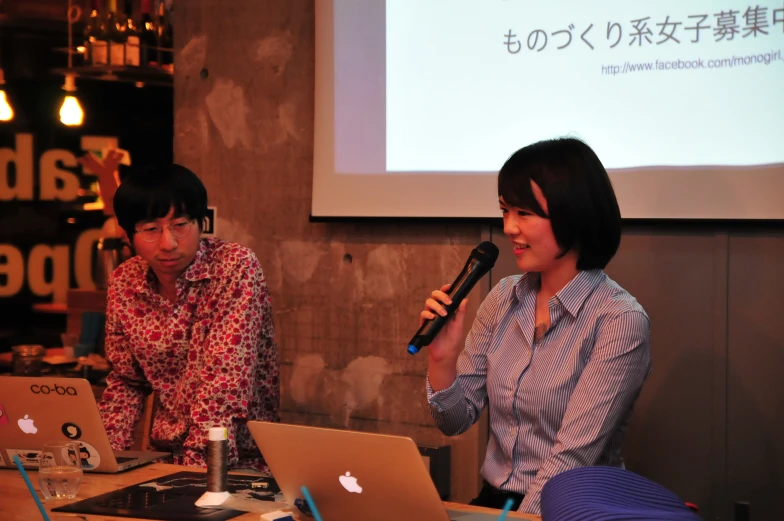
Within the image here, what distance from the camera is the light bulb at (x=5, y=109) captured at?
17.7ft

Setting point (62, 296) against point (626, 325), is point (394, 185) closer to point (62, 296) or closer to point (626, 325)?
point (626, 325)

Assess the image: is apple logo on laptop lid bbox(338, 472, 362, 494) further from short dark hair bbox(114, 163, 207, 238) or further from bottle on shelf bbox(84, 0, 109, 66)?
bottle on shelf bbox(84, 0, 109, 66)

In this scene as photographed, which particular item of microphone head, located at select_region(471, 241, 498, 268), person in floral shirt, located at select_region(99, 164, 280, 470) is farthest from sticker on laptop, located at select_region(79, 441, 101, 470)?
microphone head, located at select_region(471, 241, 498, 268)

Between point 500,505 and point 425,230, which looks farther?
point 425,230

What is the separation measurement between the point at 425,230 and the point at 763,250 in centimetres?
106

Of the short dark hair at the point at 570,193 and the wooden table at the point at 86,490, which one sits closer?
the wooden table at the point at 86,490

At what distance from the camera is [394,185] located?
3021 millimetres

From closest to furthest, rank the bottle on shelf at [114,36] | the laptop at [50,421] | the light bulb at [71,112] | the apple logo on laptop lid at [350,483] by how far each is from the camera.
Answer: the apple logo on laptop lid at [350,483] < the laptop at [50,421] < the bottle on shelf at [114,36] < the light bulb at [71,112]

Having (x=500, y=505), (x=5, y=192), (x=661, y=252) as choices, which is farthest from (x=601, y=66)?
(x=5, y=192)

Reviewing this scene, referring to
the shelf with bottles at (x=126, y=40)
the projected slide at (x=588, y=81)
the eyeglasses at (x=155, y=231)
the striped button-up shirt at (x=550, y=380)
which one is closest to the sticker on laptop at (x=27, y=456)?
the eyeglasses at (x=155, y=231)

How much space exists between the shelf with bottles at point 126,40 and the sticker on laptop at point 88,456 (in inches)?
110

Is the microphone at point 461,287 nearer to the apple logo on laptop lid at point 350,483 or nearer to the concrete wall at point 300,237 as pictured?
the apple logo on laptop lid at point 350,483

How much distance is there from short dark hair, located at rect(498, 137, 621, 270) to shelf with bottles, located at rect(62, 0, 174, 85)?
2.88 meters

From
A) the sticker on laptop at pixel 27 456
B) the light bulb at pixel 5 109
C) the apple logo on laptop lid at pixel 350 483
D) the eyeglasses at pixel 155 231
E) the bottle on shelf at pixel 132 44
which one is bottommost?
the sticker on laptop at pixel 27 456
